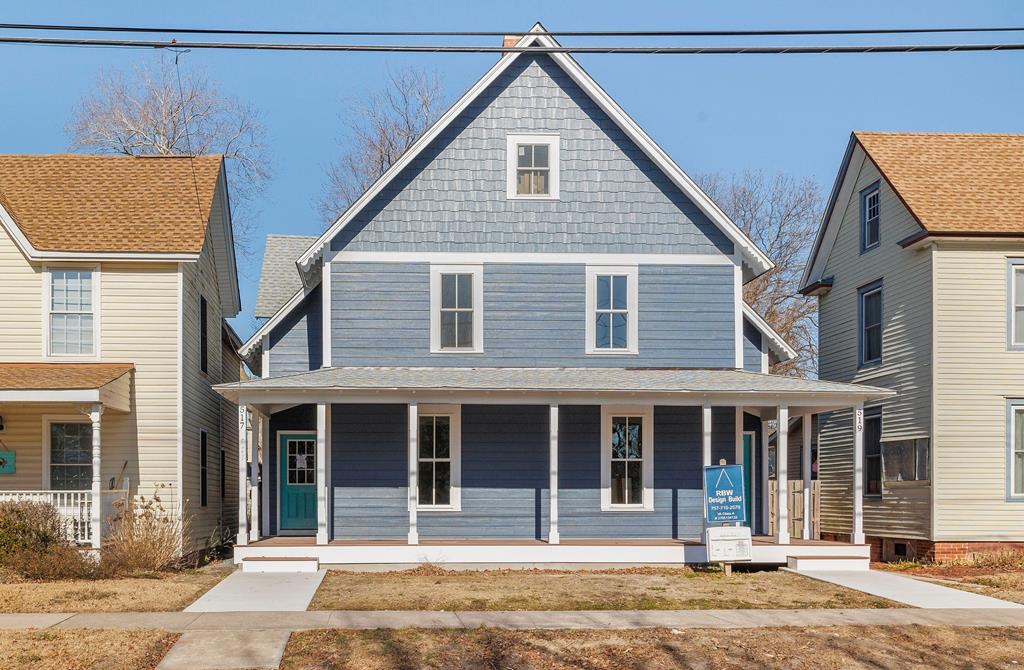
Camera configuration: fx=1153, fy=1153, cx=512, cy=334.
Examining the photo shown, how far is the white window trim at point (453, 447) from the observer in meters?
20.9

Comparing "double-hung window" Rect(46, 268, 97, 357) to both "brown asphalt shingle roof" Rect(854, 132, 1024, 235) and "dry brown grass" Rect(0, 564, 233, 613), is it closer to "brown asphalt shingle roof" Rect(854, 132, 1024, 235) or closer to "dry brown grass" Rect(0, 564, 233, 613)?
"dry brown grass" Rect(0, 564, 233, 613)

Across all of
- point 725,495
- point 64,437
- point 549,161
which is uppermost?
point 549,161

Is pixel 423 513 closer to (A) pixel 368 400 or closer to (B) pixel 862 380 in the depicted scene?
(A) pixel 368 400

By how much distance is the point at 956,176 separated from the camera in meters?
23.6

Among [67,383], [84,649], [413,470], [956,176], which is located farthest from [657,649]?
[956,176]

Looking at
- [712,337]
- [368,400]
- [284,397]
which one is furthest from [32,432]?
[712,337]

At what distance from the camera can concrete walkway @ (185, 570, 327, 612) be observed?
14.6 metres

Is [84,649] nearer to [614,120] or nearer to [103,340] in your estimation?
[103,340]

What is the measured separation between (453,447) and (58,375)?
6.92m

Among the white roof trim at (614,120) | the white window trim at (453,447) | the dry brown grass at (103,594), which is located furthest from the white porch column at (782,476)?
the dry brown grass at (103,594)

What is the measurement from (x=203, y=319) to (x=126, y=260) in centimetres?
345

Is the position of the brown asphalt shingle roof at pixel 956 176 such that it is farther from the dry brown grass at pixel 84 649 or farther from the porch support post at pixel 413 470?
the dry brown grass at pixel 84 649

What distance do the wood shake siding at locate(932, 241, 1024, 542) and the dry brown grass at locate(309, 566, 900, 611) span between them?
4.88m

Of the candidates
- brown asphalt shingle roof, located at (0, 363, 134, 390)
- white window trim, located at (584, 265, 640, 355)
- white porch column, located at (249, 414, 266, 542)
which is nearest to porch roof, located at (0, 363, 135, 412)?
brown asphalt shingle roof, located at (0, 363, 134, 390)
